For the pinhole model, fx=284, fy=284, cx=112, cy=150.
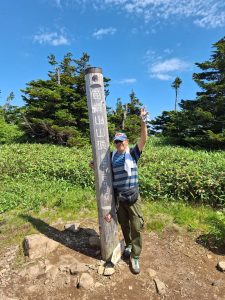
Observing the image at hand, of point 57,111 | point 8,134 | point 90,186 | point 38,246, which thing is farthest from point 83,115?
point 38,246

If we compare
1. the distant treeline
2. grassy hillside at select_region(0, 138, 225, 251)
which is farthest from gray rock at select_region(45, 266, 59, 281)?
the distant treeline

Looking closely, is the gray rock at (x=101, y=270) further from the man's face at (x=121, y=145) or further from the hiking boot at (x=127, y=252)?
the man's face at (x=121, y=145)

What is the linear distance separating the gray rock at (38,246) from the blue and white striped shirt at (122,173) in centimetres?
156

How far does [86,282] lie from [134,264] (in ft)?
2.43

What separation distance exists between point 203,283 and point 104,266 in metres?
1.43

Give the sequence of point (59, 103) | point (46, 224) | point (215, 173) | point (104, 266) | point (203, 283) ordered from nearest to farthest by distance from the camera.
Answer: point (203, 283)
point (104, 266)
point (46, 224)
point (215, 173)
point (59, 103)

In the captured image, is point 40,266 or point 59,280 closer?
point 59,280

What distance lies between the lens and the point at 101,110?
4.20 meters

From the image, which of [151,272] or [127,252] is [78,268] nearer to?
[127,252]

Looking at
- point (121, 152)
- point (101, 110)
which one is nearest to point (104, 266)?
point (121, 152)

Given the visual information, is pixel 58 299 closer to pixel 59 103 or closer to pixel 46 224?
pixel 46 224

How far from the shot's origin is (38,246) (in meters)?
4.64

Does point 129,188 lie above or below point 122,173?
below

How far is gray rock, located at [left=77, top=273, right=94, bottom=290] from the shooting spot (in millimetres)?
3885
